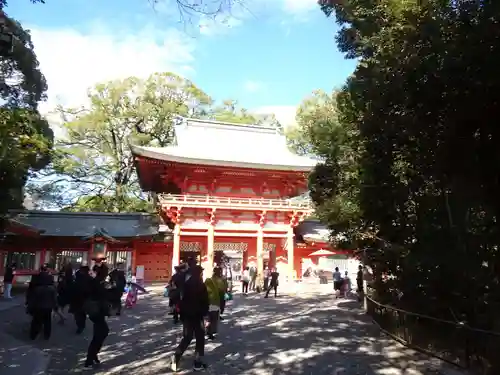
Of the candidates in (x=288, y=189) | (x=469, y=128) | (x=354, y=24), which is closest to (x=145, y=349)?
(x=469, y=128)

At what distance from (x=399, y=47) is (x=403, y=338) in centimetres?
527

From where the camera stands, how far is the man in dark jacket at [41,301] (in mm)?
8312

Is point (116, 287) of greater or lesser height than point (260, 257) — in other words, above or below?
below

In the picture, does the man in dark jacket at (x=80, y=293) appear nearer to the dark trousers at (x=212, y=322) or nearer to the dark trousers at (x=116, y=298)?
the dark trousers at (x=116, y=298)

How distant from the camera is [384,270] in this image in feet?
32.5

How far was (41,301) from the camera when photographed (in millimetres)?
8305

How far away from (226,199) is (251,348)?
1652 cm

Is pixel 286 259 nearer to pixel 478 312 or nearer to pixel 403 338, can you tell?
pixel 403 338

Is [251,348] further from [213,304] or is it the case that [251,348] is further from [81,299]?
[81,299]

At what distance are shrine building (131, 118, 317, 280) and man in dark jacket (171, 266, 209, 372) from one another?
16.6 metres

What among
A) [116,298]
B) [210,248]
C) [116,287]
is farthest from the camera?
[210,248]

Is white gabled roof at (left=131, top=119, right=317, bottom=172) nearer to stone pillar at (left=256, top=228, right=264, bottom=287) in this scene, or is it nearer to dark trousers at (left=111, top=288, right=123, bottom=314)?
stone pillar at (left=256, top=228, right=264, bottom=287)

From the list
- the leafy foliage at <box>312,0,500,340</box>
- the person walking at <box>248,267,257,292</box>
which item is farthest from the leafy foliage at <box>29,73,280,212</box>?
the leafy foliage at <box>312,0,500,340</box>

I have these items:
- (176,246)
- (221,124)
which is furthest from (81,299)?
(221,124)
